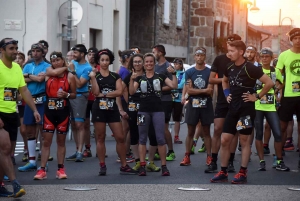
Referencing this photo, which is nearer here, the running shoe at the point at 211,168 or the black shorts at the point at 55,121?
the black shorts at the point at 55,121

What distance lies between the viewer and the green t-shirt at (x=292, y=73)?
41.5 feet

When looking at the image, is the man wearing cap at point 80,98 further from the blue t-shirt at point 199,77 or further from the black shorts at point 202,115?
the black shorts at point 202,115

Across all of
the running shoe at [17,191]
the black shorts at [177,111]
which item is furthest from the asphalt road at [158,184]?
the black shorts at [177,111]

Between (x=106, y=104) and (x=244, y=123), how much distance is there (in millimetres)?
2129

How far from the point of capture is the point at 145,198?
9.76 m

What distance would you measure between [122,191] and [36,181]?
160cm

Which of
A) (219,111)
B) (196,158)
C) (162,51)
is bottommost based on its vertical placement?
(196,158)

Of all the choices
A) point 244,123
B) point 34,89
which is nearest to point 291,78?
point 244,123

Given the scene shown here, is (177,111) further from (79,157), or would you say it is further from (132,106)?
(132,106)

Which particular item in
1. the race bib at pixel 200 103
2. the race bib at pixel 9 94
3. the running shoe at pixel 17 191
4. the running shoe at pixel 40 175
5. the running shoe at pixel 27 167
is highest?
the race bib at pixel 9 94

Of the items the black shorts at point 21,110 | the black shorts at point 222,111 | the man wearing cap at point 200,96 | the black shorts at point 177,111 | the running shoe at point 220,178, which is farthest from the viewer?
the black shorts at point 177,111

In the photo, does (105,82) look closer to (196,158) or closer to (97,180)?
(97,180)

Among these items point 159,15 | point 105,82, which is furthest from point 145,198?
point 159,15

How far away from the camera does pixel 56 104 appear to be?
11.6 metres
